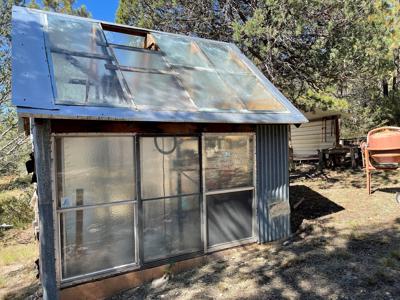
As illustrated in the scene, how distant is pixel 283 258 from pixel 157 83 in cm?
332

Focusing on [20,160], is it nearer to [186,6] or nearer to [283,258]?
[186,6]

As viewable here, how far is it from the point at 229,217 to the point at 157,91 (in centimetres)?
234

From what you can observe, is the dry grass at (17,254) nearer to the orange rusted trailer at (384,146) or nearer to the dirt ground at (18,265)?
the dirt ground at (18,265)

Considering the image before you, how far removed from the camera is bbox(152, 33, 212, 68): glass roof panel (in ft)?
19.6

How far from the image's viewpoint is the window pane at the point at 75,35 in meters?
5.06

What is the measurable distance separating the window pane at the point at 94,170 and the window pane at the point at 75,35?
1.63m

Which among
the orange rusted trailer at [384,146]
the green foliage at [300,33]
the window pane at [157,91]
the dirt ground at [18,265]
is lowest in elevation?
the dirt ground at [18,265]

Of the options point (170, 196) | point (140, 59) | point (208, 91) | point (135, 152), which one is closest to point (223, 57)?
point (208, 91)

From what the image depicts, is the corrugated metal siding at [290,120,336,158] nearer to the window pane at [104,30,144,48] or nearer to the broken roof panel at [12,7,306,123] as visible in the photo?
the broken roof panel at [12,7,306,123]

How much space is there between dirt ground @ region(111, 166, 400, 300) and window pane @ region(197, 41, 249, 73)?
338 centimetres

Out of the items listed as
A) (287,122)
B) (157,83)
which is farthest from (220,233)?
(157,83)

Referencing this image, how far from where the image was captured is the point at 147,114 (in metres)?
4.45

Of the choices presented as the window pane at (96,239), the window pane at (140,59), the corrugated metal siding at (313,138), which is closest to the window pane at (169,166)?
the window pane at (96,239)

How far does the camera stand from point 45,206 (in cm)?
396
